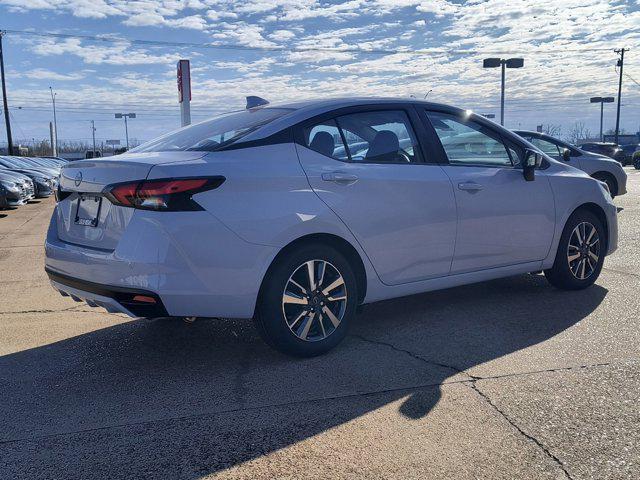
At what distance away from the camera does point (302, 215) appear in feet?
13.2

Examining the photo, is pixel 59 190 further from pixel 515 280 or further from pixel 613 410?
pixel 515 280

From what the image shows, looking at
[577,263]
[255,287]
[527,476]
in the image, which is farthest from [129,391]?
[577,263]

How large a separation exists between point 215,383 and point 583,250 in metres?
3.76

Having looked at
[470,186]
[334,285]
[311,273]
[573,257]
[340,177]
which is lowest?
[573,257]

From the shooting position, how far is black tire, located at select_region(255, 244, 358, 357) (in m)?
4.01

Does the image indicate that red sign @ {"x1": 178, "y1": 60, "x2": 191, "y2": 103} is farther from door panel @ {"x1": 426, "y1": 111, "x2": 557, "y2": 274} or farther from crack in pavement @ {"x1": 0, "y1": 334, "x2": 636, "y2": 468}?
crack in pavement @ {"x1": 0, "y1": 334, "x2": 636, "y2": 468}

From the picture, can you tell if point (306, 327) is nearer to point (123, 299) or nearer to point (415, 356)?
point (415, 356)

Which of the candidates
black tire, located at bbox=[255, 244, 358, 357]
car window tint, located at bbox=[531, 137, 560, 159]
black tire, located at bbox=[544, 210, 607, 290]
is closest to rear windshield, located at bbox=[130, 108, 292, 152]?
black tire, located at bbox=[255, 244, 358, 357]

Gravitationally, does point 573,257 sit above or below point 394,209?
below

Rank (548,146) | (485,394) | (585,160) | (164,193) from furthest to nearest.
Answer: (585,160)
(548,146)
(164,193)
(485,394)

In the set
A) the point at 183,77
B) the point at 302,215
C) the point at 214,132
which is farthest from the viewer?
the point at 183,77

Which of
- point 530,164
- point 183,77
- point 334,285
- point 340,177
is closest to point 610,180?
point 530,164

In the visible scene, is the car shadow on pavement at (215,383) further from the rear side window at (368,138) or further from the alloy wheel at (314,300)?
the rear side window at (368,138)

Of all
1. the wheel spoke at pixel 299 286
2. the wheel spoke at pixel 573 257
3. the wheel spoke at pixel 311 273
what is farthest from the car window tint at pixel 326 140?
the wheel spoke at pixel 573 257
